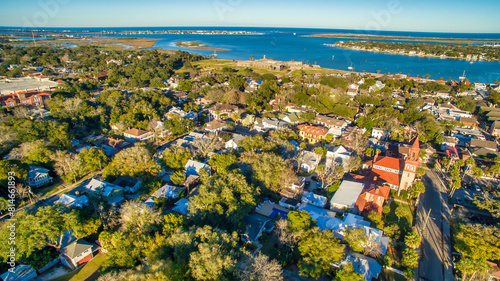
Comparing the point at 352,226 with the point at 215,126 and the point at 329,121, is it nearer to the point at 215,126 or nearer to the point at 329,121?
the point at 329,121

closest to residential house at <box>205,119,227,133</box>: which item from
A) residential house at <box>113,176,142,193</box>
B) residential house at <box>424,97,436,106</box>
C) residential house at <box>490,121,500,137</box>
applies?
residential house at <box>113,176,142,193</box>

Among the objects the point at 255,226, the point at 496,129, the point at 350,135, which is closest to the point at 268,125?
the point at 350,135

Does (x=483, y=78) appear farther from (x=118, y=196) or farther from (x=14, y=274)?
(x=14, y=274)

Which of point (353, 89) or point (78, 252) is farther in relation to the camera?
point (353, 89)

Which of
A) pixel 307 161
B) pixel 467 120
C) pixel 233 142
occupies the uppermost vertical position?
pixel 467 120

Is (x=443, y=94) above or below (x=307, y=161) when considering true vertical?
above

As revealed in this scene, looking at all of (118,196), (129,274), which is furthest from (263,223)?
(118,196)

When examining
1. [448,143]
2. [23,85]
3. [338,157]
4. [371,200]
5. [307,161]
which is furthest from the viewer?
[23,85]
